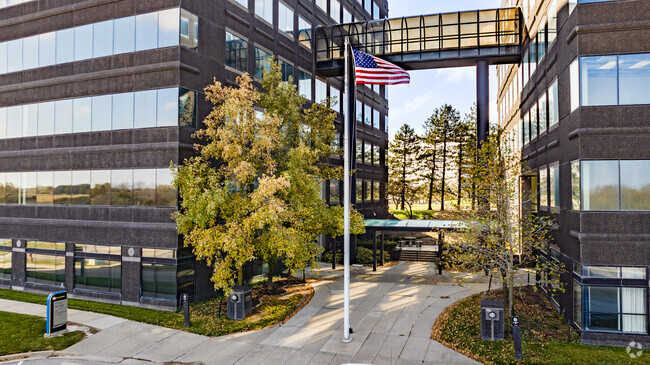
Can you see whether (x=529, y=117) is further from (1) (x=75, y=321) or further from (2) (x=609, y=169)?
(1) (x=75, y=321)

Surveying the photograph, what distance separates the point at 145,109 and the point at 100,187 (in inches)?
201

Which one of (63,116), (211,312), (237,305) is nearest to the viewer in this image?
(237,305)

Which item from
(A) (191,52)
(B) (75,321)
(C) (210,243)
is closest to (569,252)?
(C) (210,243)

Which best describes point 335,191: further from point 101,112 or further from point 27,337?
point 27,337

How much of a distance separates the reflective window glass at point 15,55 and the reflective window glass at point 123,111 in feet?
29.6

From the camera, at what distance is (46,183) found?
2511cm

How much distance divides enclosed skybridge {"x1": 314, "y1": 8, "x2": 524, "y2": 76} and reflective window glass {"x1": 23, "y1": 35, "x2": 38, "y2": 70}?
60.1 feet

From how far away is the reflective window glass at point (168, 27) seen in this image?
20750mm

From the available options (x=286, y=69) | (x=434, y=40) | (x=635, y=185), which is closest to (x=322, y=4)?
(x=286, y=69)

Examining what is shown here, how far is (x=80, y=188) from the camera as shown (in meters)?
23.7

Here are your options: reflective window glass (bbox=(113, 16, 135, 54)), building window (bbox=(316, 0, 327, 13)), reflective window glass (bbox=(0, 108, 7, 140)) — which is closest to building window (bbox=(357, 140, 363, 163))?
building window (bbox=(316, 0, 327, 13))

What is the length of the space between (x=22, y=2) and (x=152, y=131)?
13565 millimetres

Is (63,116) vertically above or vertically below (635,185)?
above

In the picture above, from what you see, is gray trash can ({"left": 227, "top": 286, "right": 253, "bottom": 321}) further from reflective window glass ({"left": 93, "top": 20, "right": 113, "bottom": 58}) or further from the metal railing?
the metal railing
